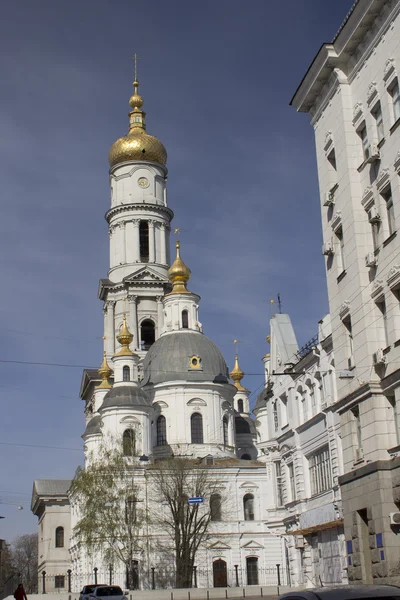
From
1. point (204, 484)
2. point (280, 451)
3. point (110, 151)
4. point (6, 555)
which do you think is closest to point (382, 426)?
point (280, 451)

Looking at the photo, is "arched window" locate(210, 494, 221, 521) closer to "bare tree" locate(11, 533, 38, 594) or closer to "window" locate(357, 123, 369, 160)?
"window" locate(357, 123, 369, 160)

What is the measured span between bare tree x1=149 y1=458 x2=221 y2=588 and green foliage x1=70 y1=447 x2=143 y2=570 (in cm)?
222

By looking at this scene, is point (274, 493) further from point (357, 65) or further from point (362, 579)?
point (357, 65)

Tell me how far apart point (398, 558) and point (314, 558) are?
19.2 m

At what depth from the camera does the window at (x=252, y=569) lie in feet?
215

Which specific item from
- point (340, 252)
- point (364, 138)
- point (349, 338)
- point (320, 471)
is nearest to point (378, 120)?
point (364, 138)

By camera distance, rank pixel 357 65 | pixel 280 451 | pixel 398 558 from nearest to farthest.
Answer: pixel 398 558 → pixel 357 65 → pixel 280 451

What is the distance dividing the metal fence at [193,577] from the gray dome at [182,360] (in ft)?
53.3

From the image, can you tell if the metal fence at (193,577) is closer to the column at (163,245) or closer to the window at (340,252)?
the column at (163,245)

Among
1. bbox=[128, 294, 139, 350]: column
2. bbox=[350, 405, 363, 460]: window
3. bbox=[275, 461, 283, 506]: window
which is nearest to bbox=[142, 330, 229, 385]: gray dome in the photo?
bbox=[128, 294, 139, 350]: column

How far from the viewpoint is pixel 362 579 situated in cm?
2155

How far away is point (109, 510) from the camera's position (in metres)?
56.4

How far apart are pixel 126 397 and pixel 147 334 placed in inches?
715

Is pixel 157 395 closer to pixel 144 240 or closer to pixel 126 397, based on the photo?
pixel 126 397
